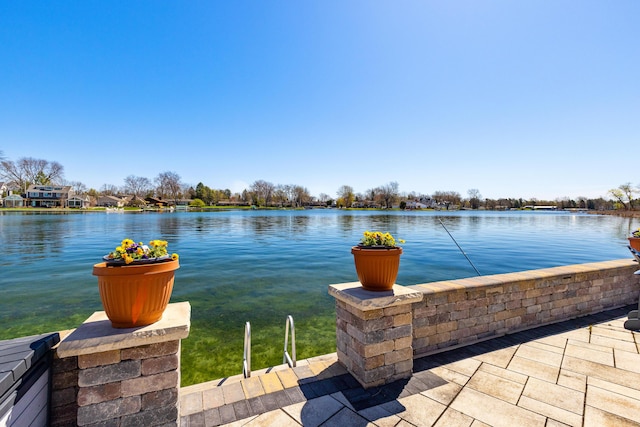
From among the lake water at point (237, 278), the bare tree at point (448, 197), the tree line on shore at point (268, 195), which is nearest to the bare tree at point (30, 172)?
the tree line on shore at point (268, 195)

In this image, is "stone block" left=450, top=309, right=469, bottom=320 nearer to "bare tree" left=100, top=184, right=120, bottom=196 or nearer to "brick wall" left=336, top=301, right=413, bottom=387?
"brick wall" left=336, top=301, right=413, bottom=387

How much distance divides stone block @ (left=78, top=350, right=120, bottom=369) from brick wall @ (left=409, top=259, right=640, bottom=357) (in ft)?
9.10

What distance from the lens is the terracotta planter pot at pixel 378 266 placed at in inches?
103

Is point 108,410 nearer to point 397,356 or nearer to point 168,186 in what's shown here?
point 397,356

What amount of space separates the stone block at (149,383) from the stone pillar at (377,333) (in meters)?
1.54

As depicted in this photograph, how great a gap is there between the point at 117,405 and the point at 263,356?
10.9 ft

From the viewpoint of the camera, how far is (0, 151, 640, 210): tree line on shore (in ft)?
213

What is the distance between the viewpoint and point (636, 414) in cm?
212

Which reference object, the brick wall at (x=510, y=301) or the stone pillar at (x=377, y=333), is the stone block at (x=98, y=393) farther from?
the brick wall at (x=510, y=301)

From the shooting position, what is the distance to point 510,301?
3598 mm

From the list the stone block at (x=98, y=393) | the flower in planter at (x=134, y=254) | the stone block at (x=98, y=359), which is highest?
the flower in planter at (x=134, y=254)

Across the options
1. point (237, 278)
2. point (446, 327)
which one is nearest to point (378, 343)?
point (446, 327)

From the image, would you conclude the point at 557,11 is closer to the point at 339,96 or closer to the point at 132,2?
the point at 339,96

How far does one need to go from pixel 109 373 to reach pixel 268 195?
99.9 m
